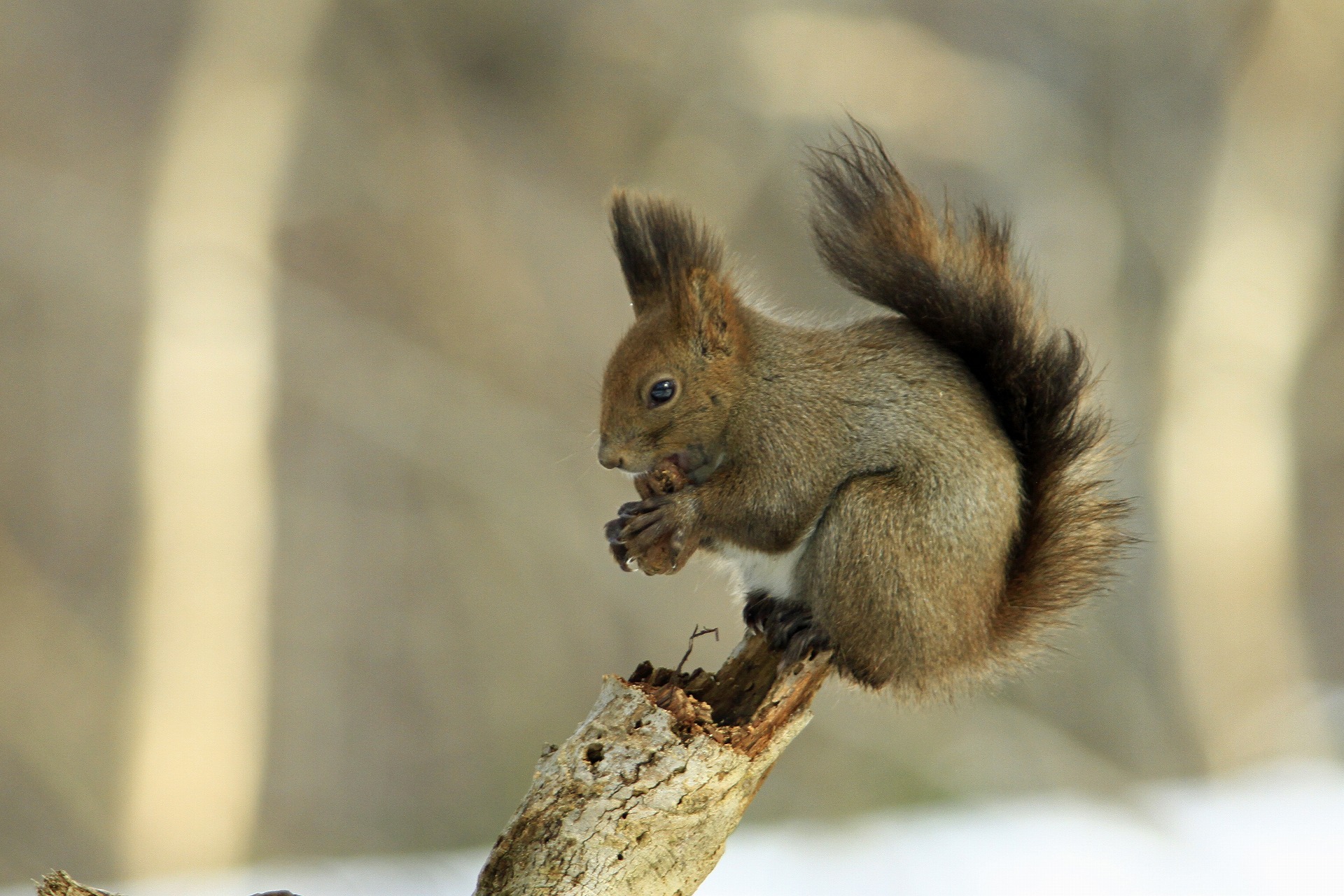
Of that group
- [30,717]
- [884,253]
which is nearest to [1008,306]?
[884,253]

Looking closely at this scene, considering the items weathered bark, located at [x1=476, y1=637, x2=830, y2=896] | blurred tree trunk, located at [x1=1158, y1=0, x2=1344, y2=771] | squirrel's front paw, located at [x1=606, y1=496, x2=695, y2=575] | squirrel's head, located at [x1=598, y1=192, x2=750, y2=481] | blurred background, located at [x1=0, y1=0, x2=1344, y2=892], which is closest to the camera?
weathered bark, located at [x1=476, y1=637, x2=830, y2=896]

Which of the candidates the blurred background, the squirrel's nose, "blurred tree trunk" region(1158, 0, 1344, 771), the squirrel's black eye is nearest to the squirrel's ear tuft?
the squirrel's black eye

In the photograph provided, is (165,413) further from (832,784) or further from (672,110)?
(832,784)

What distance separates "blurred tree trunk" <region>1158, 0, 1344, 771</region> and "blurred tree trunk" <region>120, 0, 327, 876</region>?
303 centimetres

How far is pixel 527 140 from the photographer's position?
385 cm

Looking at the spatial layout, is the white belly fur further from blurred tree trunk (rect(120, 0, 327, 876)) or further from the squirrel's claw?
blurred tree trunk (rect(120, 0, 327, 876))

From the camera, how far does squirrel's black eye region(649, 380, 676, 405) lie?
1.75 m

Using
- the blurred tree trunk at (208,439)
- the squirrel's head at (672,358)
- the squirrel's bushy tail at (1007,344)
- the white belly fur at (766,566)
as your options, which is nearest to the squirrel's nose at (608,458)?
the squirrel's head at (672,358)

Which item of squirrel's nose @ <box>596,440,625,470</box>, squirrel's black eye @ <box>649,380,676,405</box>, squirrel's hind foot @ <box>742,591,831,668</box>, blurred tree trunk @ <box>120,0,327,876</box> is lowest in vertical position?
squirrel's hind foot @ <box>742,591,831,668</box>

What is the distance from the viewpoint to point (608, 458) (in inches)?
68.4

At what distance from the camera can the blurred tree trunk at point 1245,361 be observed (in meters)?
4.00

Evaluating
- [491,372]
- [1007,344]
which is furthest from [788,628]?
[491,372]

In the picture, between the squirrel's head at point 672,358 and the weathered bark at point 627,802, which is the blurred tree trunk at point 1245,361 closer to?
the squirrel's head at point 672,358

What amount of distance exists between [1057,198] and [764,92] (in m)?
1.10
